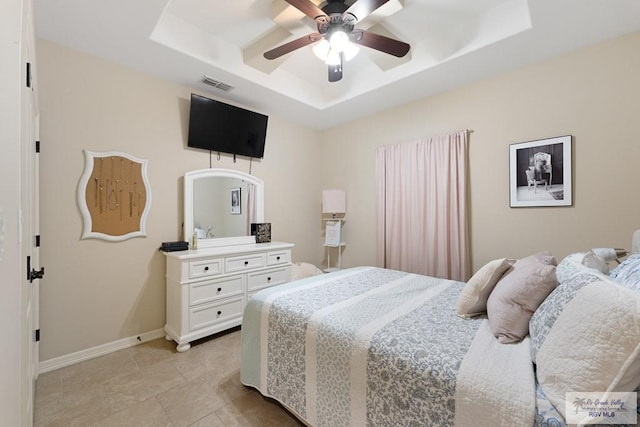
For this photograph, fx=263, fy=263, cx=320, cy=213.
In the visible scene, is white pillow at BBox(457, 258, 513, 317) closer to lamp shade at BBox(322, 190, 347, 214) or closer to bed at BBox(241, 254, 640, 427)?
bed at BBox(241, 254, 640, 427)

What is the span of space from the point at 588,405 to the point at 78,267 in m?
3.22

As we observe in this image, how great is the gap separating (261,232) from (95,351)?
1.90 metres

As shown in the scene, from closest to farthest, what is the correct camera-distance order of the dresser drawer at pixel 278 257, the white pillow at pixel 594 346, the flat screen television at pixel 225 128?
the white pillow at pixel 594 346
the flat screen television at pixel 225 128
the dresser drawer at pixel 278 257

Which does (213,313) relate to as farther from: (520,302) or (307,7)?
(307,7)

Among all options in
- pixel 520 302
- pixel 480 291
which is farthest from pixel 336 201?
pixel 520 302

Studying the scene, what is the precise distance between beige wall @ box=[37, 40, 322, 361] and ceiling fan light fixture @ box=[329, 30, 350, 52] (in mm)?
1805

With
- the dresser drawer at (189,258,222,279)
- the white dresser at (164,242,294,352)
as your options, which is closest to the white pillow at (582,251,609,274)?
the white dresser at (164,242,294,352)

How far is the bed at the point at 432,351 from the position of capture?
835 mm

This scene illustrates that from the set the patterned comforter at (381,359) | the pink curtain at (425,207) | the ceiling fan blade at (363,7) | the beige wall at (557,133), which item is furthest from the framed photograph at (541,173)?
the ceiling fan blade at (363,7)

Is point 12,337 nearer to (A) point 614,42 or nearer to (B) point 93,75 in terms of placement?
(B) point 93,75

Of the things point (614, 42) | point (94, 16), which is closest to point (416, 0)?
point (614, 42)

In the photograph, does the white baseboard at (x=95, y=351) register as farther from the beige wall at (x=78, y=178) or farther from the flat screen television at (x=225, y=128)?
the flat screen television at (x=225, y=128)

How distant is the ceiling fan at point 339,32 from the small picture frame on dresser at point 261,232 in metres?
1.95

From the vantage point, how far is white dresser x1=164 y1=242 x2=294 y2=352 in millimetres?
2414
